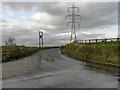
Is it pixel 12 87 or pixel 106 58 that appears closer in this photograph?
pixel 12 87

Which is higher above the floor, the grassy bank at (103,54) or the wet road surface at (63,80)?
the grassy bank at (103,54)

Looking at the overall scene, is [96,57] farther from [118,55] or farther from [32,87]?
[32,87]

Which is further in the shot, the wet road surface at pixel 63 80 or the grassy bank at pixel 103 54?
the grassy bank at pixel 103 54

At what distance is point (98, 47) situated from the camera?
71.7 feet

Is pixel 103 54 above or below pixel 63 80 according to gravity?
above

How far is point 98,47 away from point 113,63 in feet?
17.5

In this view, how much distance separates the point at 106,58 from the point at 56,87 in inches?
523

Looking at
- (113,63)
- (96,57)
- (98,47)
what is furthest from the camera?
(98,47)

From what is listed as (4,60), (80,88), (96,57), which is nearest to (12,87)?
(80,88)

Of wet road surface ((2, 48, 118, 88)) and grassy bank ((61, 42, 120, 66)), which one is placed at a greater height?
grassy bank ((61, 42, 120, 66))

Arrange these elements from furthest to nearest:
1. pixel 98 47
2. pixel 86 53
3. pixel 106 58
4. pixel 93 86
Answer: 1. pixel 86 53
2. pixel 98 47
3. pixel 106 58
4. pixel 93 86

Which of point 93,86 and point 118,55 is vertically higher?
point 118,55

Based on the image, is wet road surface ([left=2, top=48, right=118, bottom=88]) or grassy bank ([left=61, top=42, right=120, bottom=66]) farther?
grassy bank ([left=61, top=42, right=120, bottom=66])

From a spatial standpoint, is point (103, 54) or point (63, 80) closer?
point (63, 80)
